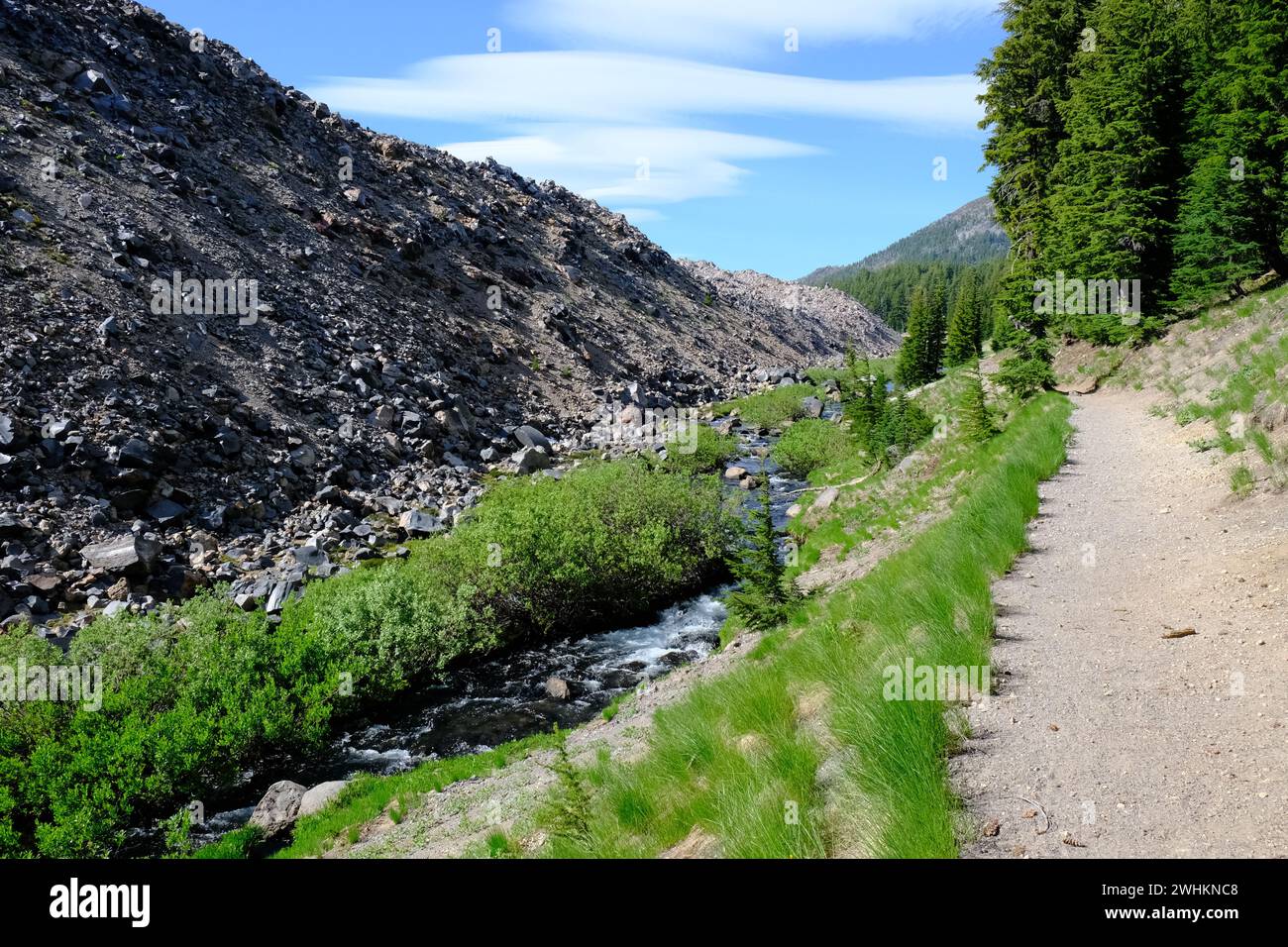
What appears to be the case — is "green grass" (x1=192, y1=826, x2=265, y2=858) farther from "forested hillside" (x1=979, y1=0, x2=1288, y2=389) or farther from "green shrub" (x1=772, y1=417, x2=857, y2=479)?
"green shrub" (x1=772, y1=417, x2=857, y2=479)

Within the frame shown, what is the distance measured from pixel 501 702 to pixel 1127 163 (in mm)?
32418

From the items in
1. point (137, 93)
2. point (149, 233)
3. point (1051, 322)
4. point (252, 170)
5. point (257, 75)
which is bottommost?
point (1051, 322)

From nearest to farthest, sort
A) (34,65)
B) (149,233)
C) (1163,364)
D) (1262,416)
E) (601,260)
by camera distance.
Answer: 1. (1262,416)
2. (1163,364)
3. (149,233)
4. (34,65)
5. (601,260)

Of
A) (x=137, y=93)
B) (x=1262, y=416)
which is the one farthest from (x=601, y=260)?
(x=1262, y=416)

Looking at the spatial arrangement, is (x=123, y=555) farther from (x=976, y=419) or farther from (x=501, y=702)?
(x=976, y=419)

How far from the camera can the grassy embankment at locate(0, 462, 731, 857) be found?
41.7 ft

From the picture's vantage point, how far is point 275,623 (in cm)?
1945

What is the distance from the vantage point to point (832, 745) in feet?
20.5

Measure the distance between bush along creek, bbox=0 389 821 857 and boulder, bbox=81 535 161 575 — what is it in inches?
113

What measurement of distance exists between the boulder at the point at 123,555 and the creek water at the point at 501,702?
9.92 m

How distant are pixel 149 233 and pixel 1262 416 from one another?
45.8m

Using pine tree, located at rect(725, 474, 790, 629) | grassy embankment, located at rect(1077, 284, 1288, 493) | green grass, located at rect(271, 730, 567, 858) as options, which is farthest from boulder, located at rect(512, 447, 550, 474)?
grassy embankment, located at rect(1077, 284, 1288, 493)
